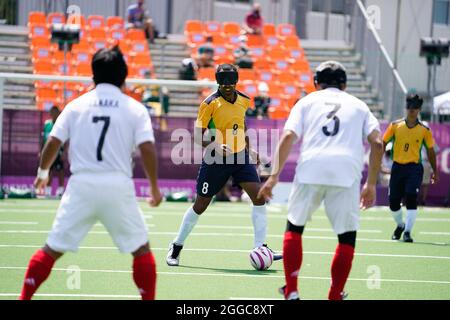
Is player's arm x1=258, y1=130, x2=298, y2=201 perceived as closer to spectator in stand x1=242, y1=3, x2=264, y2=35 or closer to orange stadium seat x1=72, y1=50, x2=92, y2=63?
orange stadium seat x1=72, y1=50, x2=92, y2=63

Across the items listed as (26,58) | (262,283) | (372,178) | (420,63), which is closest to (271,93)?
(420,63)

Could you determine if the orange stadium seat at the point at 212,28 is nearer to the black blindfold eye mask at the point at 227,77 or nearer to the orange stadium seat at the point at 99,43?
the orange stadium seat at the point at 99,43

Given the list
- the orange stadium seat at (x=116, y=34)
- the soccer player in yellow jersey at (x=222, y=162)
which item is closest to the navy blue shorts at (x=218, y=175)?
the soccer player in yellow jersey at (x=222, y=162)

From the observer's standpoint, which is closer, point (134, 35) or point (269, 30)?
point (134, 35)

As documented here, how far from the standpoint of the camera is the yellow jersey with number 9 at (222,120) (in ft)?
37.1

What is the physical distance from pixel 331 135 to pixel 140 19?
19.1 meters

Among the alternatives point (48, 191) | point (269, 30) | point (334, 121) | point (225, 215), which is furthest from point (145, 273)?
point (269, 30)

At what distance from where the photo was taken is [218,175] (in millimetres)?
11219

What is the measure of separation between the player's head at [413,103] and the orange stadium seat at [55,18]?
13.4 meters

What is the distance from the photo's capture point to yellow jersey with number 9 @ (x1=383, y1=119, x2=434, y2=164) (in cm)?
1448

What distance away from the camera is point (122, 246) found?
288 inches

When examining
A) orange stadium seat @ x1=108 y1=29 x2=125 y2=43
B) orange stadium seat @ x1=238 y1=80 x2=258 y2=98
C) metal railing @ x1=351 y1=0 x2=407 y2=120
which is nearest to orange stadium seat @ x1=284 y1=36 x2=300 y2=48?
metal railing @ x1=351 y1=0 x2=407 y2=120

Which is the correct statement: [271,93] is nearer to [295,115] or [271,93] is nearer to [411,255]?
[411,255]

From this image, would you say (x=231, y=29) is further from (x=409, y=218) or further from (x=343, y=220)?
(x=343, y=220)
